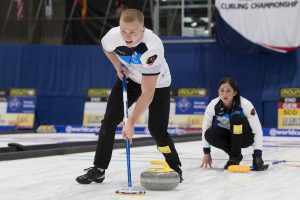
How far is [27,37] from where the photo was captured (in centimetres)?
1603

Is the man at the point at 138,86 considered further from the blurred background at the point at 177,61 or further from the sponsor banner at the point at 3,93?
the sponsor banner at the point at 3,93

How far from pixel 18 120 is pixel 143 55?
10.4m

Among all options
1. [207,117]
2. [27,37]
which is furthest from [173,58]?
[207,117]

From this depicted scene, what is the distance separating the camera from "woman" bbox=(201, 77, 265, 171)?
4.45 m

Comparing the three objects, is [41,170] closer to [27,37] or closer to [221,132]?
[221,132]

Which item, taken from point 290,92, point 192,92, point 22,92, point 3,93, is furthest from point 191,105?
point 3,93

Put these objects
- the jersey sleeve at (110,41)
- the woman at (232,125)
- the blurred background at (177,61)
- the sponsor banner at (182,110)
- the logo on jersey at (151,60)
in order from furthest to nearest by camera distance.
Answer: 1. the sponsor banner at (182,110)
2. the blurred background at (177,61)
3. the woman at (232,125)
4. the jersey sleeve at (110,41)
5. the logo on jersey at (151,60)

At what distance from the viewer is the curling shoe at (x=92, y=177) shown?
11.5ft

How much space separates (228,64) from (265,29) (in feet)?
3.76

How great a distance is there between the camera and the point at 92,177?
11.6ft

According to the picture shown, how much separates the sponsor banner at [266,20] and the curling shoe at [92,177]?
906cm

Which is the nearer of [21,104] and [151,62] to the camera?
[151,62]

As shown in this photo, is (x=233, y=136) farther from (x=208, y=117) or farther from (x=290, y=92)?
(x=290, y=92)

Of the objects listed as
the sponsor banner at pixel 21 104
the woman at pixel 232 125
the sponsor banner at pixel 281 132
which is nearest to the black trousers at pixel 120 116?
the woman at pixel 232 125
